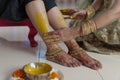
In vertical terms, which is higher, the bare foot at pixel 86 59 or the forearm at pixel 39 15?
the forearm at pixel 39 15

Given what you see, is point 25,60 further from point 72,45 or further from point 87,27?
point 87,27

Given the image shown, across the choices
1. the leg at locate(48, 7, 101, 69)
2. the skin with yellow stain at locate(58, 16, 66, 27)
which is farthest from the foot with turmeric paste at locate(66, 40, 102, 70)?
the skin with yellow stain at locate(58, 16, 66, 27)

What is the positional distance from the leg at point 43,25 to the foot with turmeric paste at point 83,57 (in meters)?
0.04

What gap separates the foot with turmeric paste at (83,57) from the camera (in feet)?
4.66

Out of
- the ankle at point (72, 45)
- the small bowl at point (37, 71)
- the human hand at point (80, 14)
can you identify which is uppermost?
the human hand at point (80, 14)

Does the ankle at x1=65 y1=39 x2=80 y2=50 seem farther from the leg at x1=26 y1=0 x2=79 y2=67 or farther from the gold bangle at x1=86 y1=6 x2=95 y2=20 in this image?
the gold bangle at x1=86 y1=6 x2=95 y2=20

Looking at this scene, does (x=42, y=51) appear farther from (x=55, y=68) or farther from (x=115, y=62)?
(x=115, y=62)

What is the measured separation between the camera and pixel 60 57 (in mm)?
1449

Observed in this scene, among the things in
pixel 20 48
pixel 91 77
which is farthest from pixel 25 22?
pixel 91 77

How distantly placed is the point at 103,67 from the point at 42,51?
0.40 metres

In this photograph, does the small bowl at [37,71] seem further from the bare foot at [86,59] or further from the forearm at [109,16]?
the forearm at [109,16]

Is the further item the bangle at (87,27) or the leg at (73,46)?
the leg at (73,46)

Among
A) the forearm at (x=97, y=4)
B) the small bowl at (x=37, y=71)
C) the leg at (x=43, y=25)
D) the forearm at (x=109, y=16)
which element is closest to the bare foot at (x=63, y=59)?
the leg at (x=43, y=25)

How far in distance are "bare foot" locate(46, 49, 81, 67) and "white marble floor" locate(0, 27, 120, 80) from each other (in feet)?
0.08
